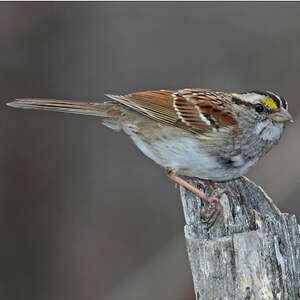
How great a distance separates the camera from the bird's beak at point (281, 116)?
392 centimetres

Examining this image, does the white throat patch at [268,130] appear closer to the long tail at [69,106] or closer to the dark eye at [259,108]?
the dark eye at [259,108]

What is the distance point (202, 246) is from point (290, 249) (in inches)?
16.8

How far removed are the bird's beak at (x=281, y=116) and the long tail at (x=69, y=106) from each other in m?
1.36

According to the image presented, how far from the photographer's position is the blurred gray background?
5902 mm

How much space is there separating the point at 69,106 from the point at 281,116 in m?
1.67

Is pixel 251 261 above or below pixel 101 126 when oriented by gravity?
below

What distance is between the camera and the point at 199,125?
4309 mm

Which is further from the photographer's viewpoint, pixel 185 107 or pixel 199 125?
pixel 185 107

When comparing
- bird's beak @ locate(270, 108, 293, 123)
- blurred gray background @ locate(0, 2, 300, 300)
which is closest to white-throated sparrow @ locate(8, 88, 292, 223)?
bird's beak @ locate(270, 108, 293, 123)

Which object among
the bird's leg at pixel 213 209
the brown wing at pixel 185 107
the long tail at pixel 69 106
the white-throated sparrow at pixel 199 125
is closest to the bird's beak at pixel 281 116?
the white-throated sparrow at pixel 199 125

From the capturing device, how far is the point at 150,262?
19.4 ft

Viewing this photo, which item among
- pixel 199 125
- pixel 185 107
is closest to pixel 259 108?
pixel 199 125

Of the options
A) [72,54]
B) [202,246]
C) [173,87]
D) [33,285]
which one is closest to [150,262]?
[33,285]

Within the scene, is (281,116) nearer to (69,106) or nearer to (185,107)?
(185,107)
